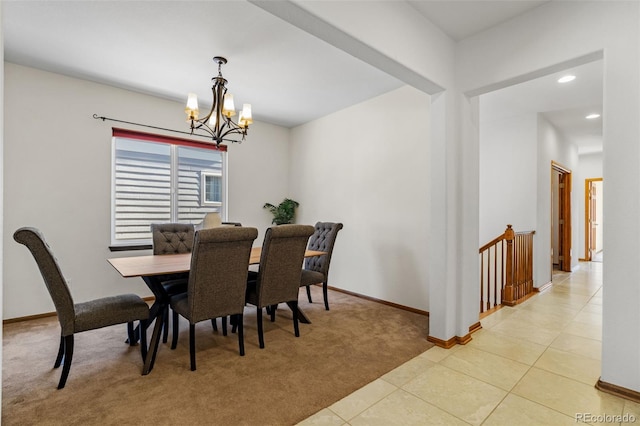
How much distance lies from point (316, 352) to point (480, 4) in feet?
9.66

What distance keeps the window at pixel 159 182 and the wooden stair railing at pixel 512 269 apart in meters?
3.80

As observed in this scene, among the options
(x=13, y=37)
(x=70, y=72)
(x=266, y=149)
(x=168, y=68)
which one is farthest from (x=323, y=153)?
(x=13, y=37)

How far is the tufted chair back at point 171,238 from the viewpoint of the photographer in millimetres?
3408

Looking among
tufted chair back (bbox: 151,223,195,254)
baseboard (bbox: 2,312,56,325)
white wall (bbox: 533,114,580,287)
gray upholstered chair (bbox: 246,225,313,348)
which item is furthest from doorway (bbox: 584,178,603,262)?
baseboard (bbox: 2,312,56,325)

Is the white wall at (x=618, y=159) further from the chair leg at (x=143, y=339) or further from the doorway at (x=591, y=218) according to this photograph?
the doorway at (x=591, y=218)

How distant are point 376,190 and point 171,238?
2.56 m

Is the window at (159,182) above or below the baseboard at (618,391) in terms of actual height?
above

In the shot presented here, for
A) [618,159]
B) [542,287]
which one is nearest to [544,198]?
[542,287]

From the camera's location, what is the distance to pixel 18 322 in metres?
3.28

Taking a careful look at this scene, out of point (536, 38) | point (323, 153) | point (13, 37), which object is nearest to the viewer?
point (536, 38)

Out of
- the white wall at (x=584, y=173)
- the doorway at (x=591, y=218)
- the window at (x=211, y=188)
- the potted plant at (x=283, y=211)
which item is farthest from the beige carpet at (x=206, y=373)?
the doorway at (x=591, y=218)

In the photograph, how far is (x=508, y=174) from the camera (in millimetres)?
4812

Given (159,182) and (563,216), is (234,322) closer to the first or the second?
(159,182)

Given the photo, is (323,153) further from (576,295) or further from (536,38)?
(576,295)
